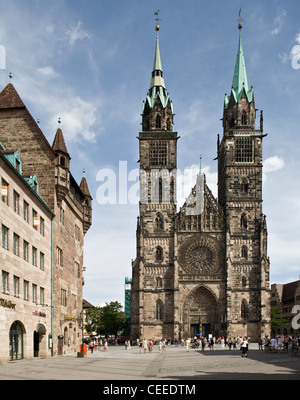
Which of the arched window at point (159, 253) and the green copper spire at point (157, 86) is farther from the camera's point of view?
the green copper spire at point (157, 86)

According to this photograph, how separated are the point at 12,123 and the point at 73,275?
52.2ft

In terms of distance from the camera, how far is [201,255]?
7700 centimetres

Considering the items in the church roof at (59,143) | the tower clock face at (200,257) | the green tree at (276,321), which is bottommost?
the green tree at (276,321)

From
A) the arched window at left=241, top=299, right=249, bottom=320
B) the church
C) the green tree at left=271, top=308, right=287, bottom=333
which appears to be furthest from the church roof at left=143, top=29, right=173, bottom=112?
the green tree at left=271, top=308, right=287, bottom=333

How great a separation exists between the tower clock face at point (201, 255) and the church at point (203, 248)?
0.50 feet

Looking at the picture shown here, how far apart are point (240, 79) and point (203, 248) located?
29480mm

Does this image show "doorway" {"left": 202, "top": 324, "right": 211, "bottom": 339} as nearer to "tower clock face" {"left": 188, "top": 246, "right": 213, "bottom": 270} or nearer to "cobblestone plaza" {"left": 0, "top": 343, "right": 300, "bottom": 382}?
"tower clock face" {"left": 188, "top": 246, "right": 213, "bottom": 270}

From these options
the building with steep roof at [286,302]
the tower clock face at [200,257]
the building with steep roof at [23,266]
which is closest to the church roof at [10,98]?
the building with steep roof at [23,266]

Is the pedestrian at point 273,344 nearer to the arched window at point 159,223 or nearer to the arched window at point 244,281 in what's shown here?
the arched window at point 244,281

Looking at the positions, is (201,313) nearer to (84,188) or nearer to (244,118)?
(84,188)

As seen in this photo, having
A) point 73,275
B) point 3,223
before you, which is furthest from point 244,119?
point 3,223

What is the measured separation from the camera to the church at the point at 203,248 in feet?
242

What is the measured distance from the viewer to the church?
7388 cm

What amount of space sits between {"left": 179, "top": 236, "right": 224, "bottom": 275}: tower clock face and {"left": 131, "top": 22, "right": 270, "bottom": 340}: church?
15 cm
